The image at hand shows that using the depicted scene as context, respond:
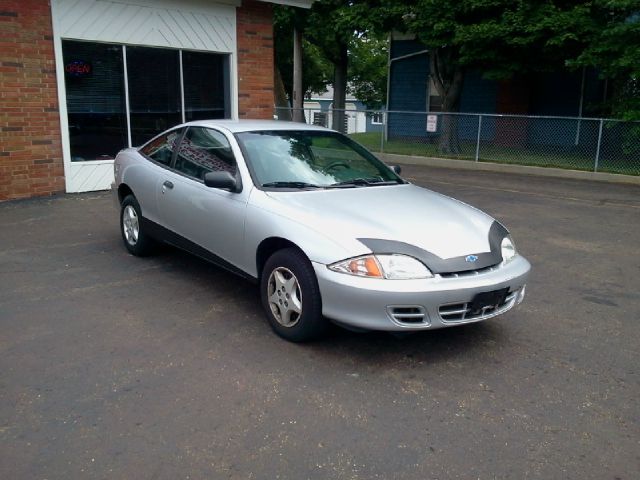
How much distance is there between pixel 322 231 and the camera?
408 centimetres

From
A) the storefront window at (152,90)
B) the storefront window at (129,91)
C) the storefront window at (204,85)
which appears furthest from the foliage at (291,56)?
the storefront window at (152,90)

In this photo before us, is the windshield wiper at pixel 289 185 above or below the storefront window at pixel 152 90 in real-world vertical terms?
below

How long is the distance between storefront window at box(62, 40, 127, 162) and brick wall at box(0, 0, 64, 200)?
35 centimetres

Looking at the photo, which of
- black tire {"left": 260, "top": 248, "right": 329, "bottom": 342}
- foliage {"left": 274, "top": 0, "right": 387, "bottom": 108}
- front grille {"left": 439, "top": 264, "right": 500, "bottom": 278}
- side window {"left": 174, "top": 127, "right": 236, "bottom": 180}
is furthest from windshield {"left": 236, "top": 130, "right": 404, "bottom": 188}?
foliage {"left": 274, "top": 0, "right": 387, "bottom": 108}

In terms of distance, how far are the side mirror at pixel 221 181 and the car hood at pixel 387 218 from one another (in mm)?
328

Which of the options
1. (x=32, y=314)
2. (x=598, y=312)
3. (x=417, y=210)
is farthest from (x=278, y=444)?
(x=598, y=312)

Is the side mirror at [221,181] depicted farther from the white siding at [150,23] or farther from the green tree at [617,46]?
the green tree at [617,46]

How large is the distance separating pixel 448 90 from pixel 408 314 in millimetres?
15250

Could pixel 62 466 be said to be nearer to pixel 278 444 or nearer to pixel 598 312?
pixel 278 444

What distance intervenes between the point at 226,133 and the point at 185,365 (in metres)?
2.21

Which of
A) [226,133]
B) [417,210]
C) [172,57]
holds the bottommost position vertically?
[417,210]

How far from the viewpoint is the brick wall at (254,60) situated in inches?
489

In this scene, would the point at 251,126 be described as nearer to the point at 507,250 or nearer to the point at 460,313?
the point at 507,250

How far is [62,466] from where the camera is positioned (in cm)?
290
